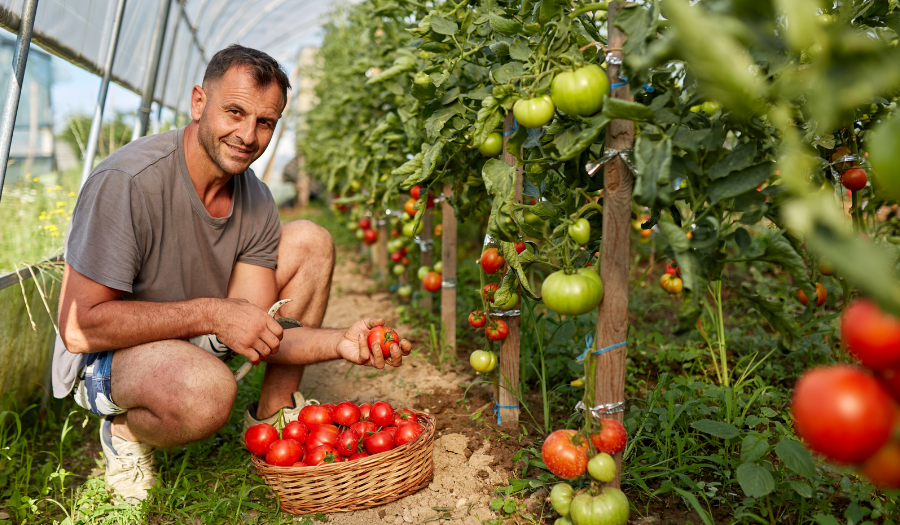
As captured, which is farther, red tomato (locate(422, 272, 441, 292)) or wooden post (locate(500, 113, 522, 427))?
red tomato (locate(422, 272, 441, 292))

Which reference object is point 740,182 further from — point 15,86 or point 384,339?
point 15,86

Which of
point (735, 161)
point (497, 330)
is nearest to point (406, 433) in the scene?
point (497, 330)

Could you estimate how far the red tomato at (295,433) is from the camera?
171 cm

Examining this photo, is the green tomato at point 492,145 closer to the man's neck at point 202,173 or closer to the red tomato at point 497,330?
the red tomato at point 497,330

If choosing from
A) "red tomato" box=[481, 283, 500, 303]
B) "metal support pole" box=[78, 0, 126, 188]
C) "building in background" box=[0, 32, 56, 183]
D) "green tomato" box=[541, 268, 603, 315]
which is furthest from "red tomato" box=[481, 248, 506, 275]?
"building in background" box=[0, 32, 56, 183]

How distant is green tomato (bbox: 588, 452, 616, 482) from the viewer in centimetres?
119

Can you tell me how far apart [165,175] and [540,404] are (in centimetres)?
145

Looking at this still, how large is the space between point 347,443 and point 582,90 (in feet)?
3.63

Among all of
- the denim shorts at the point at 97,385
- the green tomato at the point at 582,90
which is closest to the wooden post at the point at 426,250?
the denim shorts at the point at 97,385

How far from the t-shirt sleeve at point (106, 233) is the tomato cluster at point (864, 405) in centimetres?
166

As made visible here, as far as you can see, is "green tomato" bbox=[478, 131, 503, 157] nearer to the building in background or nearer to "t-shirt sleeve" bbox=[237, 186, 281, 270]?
"t-shirt sleeve" bbox=[237, 186, 281, 270]

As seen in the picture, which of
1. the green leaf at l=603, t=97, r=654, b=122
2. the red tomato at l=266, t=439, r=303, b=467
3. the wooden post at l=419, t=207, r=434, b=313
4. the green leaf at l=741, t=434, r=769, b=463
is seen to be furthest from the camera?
the wooden post at l=419, t=207, r=434, b=313

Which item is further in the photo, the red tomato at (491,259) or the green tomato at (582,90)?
the red tomato at (491,259)

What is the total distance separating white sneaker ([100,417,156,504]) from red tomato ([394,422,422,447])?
0.78 meters
